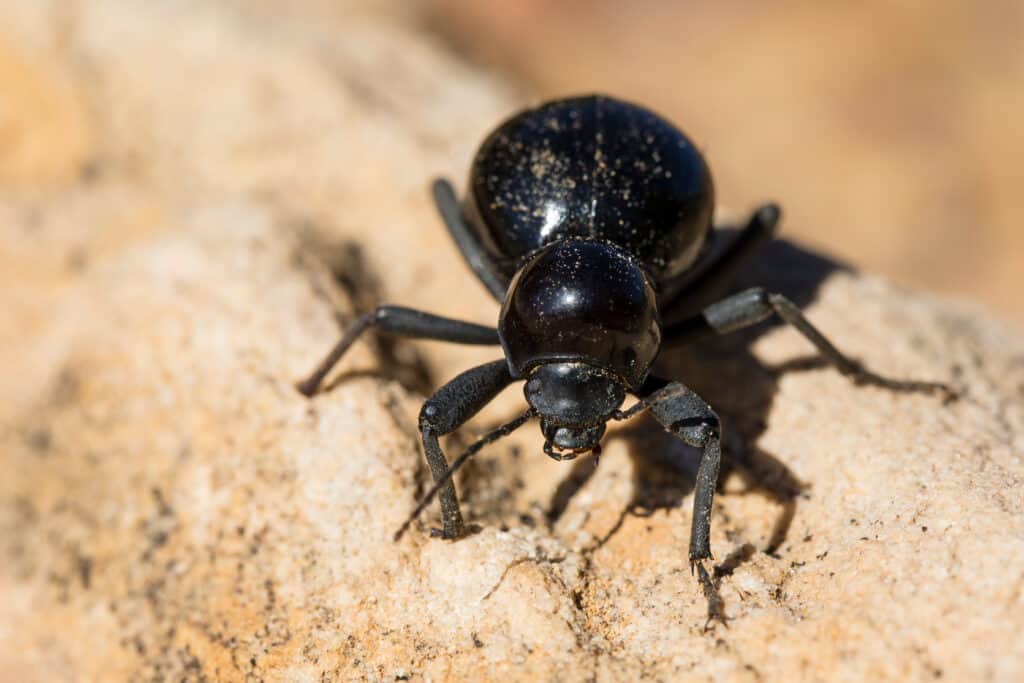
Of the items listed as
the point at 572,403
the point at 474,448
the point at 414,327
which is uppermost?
the point at 572,403

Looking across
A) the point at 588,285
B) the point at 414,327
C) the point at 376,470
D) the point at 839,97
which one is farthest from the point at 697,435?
the point at 839,97

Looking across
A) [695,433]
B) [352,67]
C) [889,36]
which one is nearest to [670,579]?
[695,433]

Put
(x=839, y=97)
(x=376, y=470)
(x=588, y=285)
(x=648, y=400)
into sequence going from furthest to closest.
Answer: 1. (x=839, y=97)
2. (x=376, y=470)
3. (x=588, y=285)
4. (x=648, y=400)

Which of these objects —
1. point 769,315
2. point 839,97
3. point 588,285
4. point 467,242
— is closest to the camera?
point 588,285

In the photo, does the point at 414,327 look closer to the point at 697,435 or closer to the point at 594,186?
Answer: the point at 594,186

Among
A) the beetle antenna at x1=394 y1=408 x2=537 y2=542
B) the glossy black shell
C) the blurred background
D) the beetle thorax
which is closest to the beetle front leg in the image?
the beetle thorax

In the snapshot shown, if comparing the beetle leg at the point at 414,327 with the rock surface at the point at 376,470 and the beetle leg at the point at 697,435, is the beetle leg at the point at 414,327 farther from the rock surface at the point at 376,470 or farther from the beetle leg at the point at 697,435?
the beetle leg at the point at 697,435

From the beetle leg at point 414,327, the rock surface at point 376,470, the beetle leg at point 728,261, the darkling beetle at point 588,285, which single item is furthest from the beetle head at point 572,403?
the beetle leg at point 728,261
